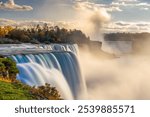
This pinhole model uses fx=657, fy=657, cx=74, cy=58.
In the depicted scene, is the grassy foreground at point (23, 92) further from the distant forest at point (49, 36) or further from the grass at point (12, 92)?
the distant forest at point (49, 36)

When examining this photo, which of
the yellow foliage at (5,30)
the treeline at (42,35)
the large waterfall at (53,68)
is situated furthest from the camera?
the treeline at (42,35)

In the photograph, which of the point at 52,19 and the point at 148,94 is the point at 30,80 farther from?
the point at 148,94

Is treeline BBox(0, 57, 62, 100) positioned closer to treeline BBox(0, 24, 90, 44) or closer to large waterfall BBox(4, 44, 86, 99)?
large waterfall BBox(4, 44, 86, 99)

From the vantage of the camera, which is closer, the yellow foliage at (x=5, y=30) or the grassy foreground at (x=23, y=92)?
the grassy foreground at (x=23, y=92)

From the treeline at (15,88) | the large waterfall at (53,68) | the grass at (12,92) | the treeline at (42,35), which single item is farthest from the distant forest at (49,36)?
the grass at (12,92)

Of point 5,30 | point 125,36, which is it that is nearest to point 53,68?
point 5,30

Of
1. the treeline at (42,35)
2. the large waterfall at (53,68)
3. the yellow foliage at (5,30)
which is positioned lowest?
the large waterfall at (53,68)
